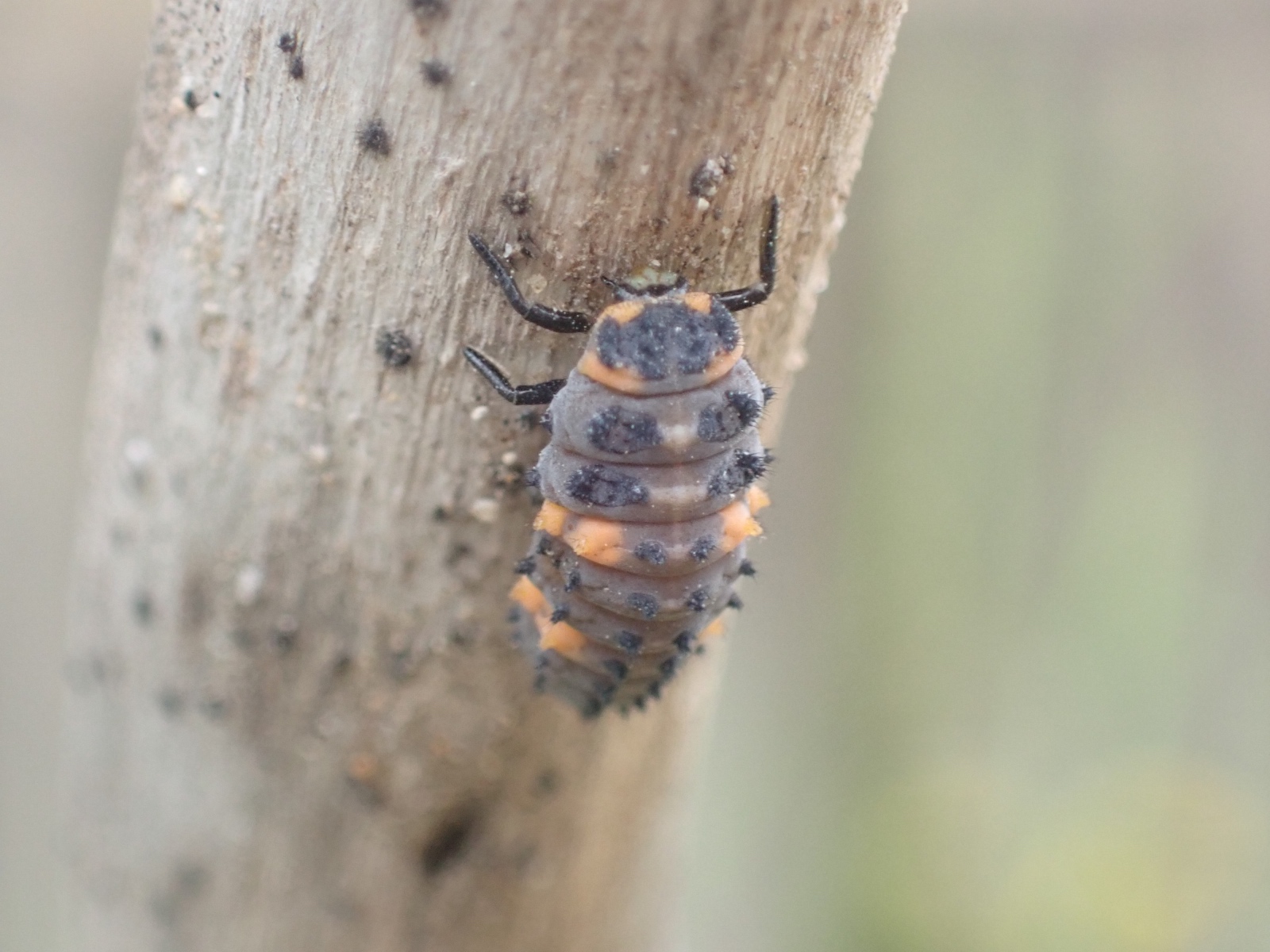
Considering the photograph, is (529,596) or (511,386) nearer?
(511,386)

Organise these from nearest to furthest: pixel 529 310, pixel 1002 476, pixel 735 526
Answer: pixel 529 310, pixel 735 526, pixel 1002 476

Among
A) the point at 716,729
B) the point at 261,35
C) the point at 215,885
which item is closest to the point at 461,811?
the point at 215,885

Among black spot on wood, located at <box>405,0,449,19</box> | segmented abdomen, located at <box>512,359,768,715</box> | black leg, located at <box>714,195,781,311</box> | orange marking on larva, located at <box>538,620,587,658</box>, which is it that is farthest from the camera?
orange marking on larva, located at <box>538,620,587,658</box>

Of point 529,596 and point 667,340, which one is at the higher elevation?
point 667,340

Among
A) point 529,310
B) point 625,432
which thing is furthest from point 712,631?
point 529,310

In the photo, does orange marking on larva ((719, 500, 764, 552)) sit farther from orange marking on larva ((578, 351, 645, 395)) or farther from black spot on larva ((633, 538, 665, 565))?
orange marking on larva ((578, 351, 645, 395))

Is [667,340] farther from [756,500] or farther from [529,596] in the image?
[529,596]

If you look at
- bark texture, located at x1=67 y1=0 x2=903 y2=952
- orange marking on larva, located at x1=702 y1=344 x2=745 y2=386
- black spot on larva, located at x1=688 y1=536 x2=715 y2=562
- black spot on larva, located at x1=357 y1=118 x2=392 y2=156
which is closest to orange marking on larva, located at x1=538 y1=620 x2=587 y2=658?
bark texture, located at x1=67 y1=0 x2=903 y2=952
